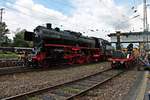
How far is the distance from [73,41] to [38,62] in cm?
769

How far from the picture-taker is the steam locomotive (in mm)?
22125

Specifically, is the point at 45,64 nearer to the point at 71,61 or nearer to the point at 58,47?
the point at 58,47

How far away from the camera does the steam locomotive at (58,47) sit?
2212 centimetres

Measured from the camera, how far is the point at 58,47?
2436 cm

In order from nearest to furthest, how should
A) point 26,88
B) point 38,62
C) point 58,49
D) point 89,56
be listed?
point 26,88 < point 38,62 < point 58,49 < point 89,56

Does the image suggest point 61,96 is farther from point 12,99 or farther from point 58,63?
point 58,63

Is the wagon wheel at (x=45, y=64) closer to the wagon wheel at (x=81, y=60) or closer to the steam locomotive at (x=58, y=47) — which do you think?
the steam locomotive at (x=58, y=47)

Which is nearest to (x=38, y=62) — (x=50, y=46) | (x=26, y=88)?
(x=50, y=46)

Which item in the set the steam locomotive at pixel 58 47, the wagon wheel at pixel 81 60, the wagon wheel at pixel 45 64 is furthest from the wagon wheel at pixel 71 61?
the wagon wheel at pixel 45 64

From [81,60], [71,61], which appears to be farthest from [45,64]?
[81,60]

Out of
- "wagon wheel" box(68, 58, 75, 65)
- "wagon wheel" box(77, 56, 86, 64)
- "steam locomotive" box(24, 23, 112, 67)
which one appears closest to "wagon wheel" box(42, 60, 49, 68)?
"steam locomotive" box(24, 23, 112, 67)

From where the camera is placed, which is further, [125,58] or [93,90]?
[125,58]

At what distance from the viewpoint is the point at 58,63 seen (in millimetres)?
25078

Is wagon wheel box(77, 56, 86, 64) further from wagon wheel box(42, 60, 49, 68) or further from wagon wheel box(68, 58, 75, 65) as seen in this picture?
wagon wheel box(42, 60, 49, 68)
